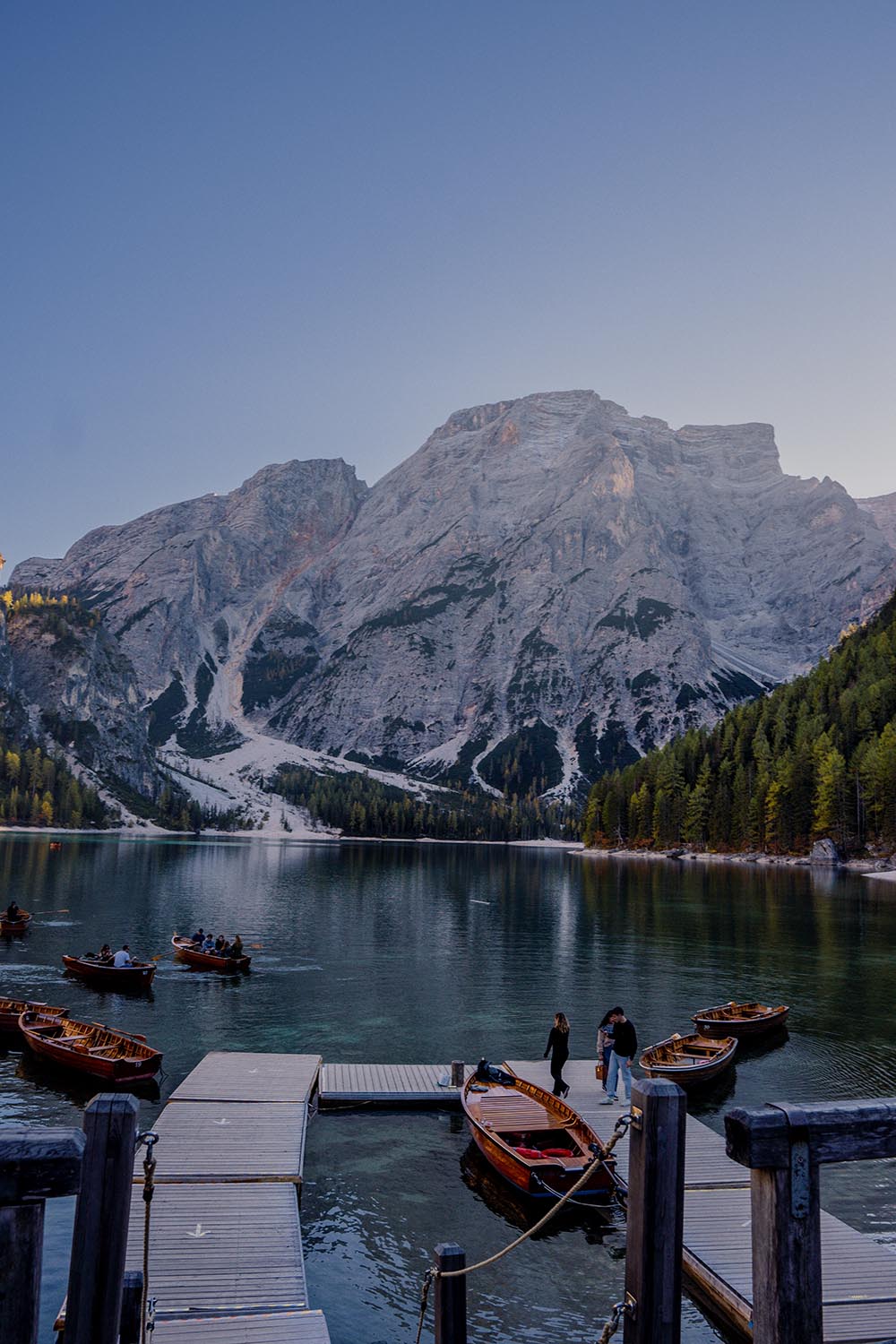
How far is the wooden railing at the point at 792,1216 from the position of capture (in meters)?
7.77

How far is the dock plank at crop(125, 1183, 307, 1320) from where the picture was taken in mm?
18594

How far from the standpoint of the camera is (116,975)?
56.5 meters

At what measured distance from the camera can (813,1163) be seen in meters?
7.84

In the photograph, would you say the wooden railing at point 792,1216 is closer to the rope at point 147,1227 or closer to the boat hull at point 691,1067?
the rope at point 147,1227

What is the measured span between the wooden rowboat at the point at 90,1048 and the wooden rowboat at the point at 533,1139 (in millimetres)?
14263

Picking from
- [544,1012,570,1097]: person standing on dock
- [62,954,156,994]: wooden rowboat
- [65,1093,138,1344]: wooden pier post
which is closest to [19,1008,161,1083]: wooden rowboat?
[62,954,156,994]: wooden rowboat

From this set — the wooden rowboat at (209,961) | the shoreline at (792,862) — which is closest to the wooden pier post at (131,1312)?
the wooden rowboat at (209,961)

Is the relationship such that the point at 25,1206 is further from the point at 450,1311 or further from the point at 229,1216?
the point at 229,1216

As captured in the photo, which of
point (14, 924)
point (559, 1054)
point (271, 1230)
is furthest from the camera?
point (14, 924)

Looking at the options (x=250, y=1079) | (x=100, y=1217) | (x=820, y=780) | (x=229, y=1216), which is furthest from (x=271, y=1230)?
(x=820, y=780)

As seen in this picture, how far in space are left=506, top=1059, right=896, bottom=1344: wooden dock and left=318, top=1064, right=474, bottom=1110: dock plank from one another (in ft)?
32.2

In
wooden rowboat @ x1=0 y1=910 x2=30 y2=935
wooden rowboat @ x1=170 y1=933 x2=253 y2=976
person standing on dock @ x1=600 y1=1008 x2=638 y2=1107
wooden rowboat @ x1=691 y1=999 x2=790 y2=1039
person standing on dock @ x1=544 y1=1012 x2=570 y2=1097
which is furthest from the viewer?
wooden rowboat @ x1=0 y1=910 x2=30 y2=935

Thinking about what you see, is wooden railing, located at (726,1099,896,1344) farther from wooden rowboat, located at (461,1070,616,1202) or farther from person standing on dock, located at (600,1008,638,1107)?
person standing on dock, located at (600,1008,638,1107)

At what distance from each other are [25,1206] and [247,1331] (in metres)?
14.1
